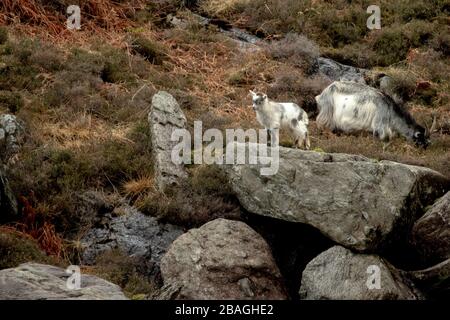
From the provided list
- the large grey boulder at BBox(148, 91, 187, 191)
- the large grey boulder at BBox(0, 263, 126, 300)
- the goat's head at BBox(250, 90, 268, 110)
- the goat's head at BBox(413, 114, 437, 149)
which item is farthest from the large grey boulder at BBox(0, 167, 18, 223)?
the goat's head at BBox(413, 114, 437, 149)

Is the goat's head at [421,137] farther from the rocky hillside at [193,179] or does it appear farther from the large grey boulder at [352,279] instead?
the large grey boulder at [352,279]

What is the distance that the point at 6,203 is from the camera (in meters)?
9.21

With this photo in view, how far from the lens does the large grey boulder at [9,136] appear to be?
1071cm

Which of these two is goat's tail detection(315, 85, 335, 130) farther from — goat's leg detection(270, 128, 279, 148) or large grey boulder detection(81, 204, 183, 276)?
large grey boulder detection(81, 204, 183, 276)

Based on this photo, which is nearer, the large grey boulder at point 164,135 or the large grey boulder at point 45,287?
the large grey boulder at point 45,287

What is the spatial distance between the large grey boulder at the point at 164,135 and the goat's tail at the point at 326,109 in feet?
10.5

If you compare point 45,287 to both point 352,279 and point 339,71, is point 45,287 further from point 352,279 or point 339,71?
point 339,71

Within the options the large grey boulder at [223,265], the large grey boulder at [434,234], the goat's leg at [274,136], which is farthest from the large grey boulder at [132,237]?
the large grey boulder at [434,234]

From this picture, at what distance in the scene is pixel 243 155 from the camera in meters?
9.70

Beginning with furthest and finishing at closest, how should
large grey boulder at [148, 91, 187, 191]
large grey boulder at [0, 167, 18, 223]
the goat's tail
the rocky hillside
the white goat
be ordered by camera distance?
the goat's tail
the white goat
large grey boulder at [148, 91, 187, 191]
large grey boulder at [0, 167, 18, 223]
the rocky hillside

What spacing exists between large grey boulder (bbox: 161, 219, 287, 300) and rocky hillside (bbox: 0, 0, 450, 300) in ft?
0.07

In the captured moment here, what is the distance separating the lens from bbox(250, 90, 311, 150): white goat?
1174 cm

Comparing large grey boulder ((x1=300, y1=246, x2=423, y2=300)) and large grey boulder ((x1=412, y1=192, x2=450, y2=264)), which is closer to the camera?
large grey boulder ((x1=300, y1=246, x2=423, y2=300))

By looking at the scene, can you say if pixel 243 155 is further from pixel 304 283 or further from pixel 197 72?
pixel 197 72
